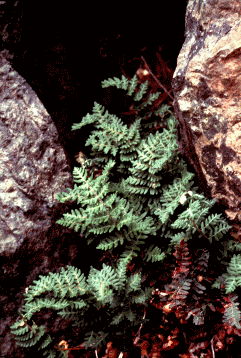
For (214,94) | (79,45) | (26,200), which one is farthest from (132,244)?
(79,45)

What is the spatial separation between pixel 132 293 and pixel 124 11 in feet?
10.8

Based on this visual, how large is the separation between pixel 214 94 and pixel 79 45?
1.80 metres

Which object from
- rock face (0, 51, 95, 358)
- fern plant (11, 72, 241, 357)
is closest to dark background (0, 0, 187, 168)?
rock face (0, 51, 95, 358)

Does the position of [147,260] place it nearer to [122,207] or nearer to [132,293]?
[132,293]

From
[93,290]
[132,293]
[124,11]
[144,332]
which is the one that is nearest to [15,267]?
[93,290]

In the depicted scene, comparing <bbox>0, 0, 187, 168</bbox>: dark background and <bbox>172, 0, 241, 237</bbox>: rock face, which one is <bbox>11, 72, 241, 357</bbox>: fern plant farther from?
<bbox>0, 0, 187, 168</bbox>: dark background

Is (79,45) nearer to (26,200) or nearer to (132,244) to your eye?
(26,200)

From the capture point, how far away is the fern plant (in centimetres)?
228

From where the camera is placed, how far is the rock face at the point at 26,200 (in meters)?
2.52

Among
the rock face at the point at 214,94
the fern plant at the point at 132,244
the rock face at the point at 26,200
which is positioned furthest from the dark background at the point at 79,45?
the rock face at the point at 214,94

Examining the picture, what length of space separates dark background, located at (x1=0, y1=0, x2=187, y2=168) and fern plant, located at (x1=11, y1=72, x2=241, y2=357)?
2.08ft

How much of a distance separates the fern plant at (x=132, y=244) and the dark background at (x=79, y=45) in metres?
0.64

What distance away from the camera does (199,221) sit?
7.65 ft

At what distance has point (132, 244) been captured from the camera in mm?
2543
